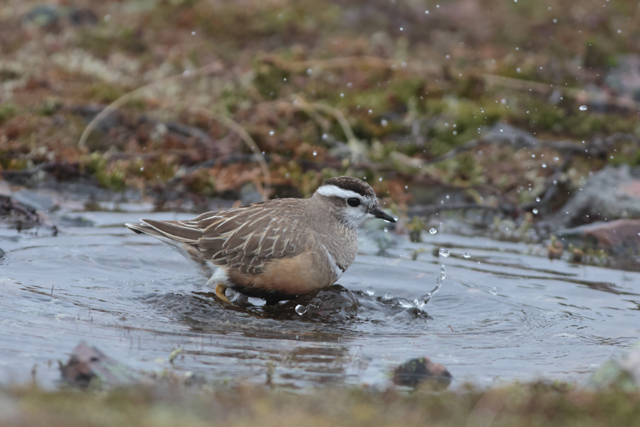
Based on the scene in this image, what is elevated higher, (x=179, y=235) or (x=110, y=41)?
Answer: (x=110, y=41)

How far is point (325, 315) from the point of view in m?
9.16

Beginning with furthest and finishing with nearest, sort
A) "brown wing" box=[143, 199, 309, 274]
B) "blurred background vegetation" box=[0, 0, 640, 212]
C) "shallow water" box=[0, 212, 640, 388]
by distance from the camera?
1. "blurred background vegetation" box=[0, 0, 640, 212]
2. "brown wing" box=[143, 199, 309, 274]
3. "shallow water" box=[0, 212, 640, 388]

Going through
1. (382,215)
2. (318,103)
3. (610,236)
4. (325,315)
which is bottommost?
(325,315)

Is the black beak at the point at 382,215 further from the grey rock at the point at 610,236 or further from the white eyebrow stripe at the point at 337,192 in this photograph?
the grey rock at the point at 610,236

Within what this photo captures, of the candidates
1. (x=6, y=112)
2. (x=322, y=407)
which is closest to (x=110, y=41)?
(x=6, y=112)

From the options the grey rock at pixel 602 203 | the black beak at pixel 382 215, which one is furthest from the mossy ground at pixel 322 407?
the grey rock at pixel 602 203

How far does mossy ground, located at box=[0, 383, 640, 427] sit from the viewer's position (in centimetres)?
502

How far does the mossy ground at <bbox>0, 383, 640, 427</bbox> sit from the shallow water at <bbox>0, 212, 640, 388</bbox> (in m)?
0.51

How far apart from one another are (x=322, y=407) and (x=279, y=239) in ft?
13.6

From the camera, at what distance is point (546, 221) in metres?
13.7

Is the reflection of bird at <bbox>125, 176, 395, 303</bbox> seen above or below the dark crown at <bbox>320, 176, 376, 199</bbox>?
below

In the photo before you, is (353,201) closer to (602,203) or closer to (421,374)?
(421,374)

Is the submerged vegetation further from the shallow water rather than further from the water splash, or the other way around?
the water splash

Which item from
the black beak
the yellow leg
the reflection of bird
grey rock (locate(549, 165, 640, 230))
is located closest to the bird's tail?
the reflection of bird
